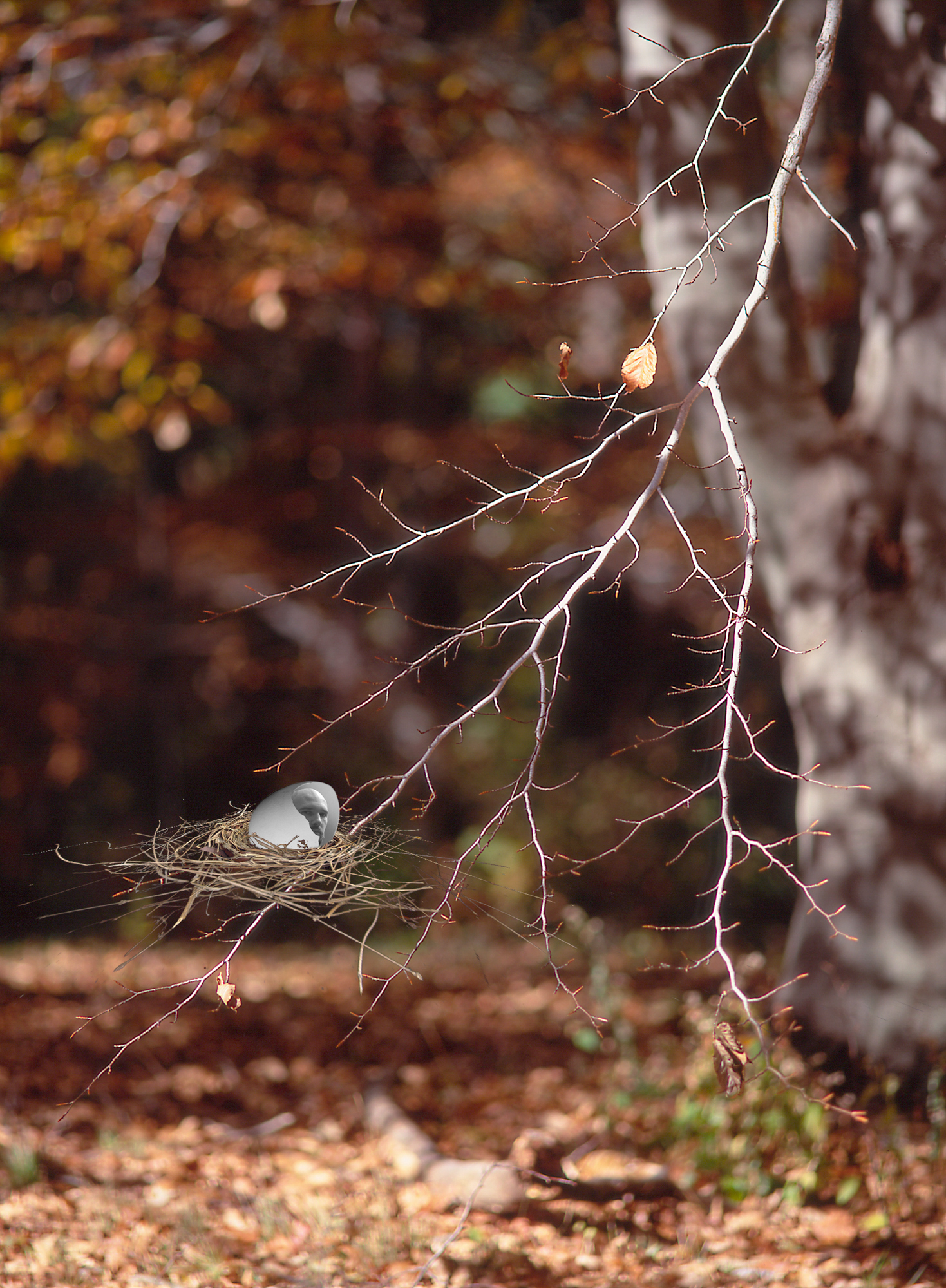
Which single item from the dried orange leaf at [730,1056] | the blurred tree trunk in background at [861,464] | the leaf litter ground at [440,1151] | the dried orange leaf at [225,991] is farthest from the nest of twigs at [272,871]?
the blurred tree trunk in background at [861,464]

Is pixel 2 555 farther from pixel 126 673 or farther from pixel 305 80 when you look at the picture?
pixel 305 80

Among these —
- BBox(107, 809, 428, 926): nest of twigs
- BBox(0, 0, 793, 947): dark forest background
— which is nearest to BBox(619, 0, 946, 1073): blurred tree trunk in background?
BBox(107, 809, 428, 926): nest of twigs

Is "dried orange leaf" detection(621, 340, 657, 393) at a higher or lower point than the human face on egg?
higher

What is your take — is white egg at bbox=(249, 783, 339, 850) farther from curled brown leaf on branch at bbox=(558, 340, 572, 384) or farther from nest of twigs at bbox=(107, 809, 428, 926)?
curled brown leaf on branch at bbox=(558, 340, 572, 384)

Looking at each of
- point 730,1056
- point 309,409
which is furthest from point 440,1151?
point 309,409

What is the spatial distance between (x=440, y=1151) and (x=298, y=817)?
1.80 metres

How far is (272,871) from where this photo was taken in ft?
5.96

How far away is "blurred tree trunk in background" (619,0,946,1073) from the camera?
2896 mm

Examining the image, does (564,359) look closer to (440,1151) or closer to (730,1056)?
(730,1056)

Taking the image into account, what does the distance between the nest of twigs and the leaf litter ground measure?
968 millimetres

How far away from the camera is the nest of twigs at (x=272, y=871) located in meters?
1.80

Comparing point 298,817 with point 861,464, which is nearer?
point 298,817

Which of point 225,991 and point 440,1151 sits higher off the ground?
→ point 225,991

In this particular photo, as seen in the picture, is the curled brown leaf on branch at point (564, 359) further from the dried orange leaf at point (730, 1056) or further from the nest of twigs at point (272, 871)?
the dried orange leaf at point (730, 1056)
